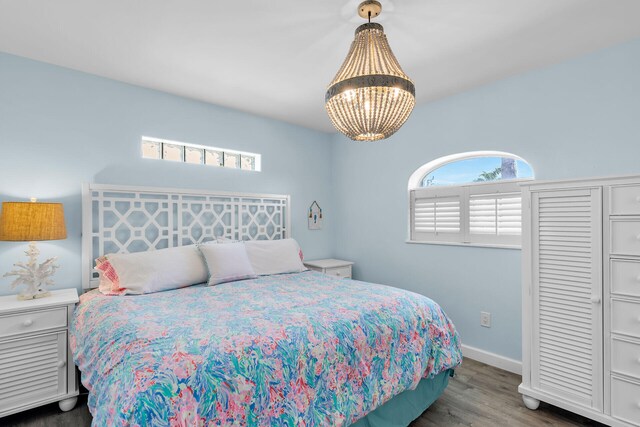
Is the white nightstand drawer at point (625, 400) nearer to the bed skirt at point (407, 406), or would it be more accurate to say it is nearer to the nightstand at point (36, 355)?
the bed skirt at point (407, 406)

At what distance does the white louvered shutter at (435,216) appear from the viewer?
10.7 feet

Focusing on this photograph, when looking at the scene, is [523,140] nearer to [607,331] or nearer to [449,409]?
[607,331]

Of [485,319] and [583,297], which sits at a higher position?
[583,297]

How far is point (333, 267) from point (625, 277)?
2.46 meters

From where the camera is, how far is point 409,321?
6.69ft

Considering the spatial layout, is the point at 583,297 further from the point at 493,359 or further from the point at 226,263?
the point at 226,263

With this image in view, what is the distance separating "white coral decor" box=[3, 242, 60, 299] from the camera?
2238mm

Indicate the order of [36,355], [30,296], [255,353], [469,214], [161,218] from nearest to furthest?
[255,353]
[36,355]
[30,296]
[161,218]
[469,214]

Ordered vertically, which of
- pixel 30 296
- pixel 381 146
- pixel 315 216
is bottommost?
pixel 30 296

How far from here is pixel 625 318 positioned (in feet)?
6.15

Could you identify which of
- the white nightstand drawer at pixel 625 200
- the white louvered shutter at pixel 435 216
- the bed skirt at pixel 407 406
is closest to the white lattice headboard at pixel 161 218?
the white louvered shutter at pixel 435 216

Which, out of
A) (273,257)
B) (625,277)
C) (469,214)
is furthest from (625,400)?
(273,257)

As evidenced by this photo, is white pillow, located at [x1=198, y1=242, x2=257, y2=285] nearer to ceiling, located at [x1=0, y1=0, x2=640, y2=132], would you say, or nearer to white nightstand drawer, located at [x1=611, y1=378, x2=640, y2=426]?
ceiling, located at [x1=0, y1=0, x2=640, y2=132]

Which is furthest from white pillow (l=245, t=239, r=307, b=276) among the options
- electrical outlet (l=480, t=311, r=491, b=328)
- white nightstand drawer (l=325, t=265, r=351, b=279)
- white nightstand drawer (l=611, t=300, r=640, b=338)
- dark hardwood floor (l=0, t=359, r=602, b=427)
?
white nightstand drawer (l=611, t=300, r=640, b=338)
